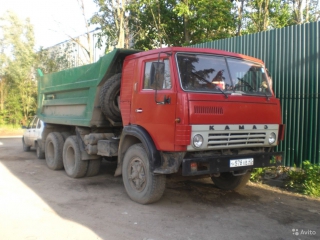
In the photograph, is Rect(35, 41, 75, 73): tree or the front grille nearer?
the front grille

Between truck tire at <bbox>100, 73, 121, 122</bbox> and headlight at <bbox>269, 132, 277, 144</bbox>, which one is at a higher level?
truck tire at <bbox>100, 73, 121, 122</bbox>

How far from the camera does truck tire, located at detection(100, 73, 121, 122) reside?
6539mm

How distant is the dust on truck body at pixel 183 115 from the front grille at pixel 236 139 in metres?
0.02

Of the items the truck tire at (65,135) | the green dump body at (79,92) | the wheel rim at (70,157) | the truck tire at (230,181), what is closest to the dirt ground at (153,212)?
the truck tire at (230,181)

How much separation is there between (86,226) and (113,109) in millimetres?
2638

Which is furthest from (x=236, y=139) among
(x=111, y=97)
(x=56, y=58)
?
(x=56, y=58)

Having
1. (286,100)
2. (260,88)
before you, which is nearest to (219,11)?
(286,100)

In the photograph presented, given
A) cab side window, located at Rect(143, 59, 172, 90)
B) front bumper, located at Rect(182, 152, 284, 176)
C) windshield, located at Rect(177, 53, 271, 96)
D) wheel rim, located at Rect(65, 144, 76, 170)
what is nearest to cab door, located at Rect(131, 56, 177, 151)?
cab side window, located at Rect(143, 59, 172, 90)

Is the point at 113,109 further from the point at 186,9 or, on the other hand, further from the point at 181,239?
the point at 186,9

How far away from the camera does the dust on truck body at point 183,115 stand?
15.8 feet

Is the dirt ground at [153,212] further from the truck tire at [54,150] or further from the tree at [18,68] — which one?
the tree at [18,68]

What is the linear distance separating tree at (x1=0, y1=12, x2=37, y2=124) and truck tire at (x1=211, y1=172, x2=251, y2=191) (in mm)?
17395

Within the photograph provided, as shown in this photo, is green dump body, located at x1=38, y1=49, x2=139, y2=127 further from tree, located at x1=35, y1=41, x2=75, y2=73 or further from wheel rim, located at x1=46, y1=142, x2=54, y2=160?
tree, located at x1=35, y1=41, x2=75, y2=73

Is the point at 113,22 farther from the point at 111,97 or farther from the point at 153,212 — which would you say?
the point at 153,212
